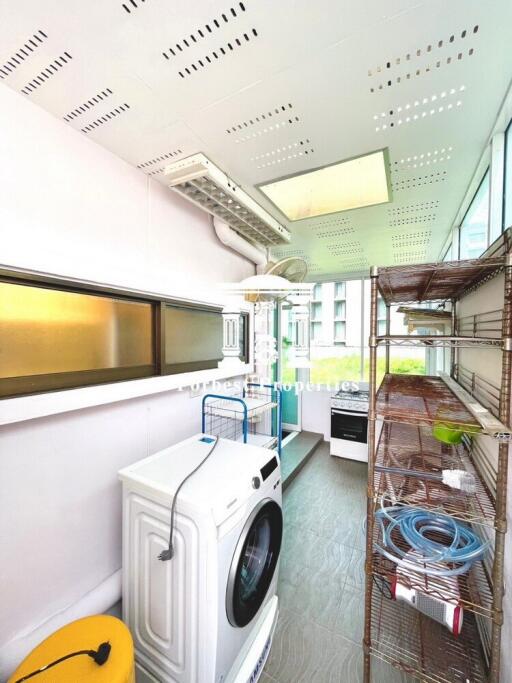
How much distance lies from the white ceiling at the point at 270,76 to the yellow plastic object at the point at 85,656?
6.92 feet

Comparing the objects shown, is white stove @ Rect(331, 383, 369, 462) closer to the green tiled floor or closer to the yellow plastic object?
the green tiled floor

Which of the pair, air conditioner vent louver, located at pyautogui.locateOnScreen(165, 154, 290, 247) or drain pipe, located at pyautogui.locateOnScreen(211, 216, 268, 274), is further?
drain pipe, located at pyautogui.locateOnScreen(211, 216, 268, 274)

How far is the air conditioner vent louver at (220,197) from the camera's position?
148cm

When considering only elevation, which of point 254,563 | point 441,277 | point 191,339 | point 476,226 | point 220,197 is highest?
point 220,197

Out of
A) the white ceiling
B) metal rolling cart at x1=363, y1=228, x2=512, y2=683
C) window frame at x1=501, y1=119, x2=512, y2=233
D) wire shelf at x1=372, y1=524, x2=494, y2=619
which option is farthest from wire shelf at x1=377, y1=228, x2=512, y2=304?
wire shelf at x1=372, y1=524, x2=494, y2=619

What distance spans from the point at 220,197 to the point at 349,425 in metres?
3.15

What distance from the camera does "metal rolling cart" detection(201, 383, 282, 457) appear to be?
7.35 ft

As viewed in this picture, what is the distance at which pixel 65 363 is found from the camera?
4.58ft

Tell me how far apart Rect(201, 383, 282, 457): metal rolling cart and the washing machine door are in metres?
0.67

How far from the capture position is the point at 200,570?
3.41ft

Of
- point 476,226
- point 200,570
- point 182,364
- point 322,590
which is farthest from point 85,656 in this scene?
point 476,226

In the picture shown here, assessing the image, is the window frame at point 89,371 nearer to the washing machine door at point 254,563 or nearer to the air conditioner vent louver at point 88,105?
the air conditioner vent louver at point 88,105

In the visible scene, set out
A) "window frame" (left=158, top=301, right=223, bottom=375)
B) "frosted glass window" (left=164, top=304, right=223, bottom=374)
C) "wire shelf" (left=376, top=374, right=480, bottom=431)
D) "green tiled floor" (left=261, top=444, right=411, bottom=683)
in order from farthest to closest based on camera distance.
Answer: "frosted glass window" (left=164, top=304, right=223, bottom=374) < "window frame" (left=158, top=301, right=223, bottom=375) < "green tiled floor" (left=261, top=444, right=411, bottom=683) < "wire shelf" (left=376, top=374, right=480, bottom=431)

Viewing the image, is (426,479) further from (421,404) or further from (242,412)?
(242,412)
